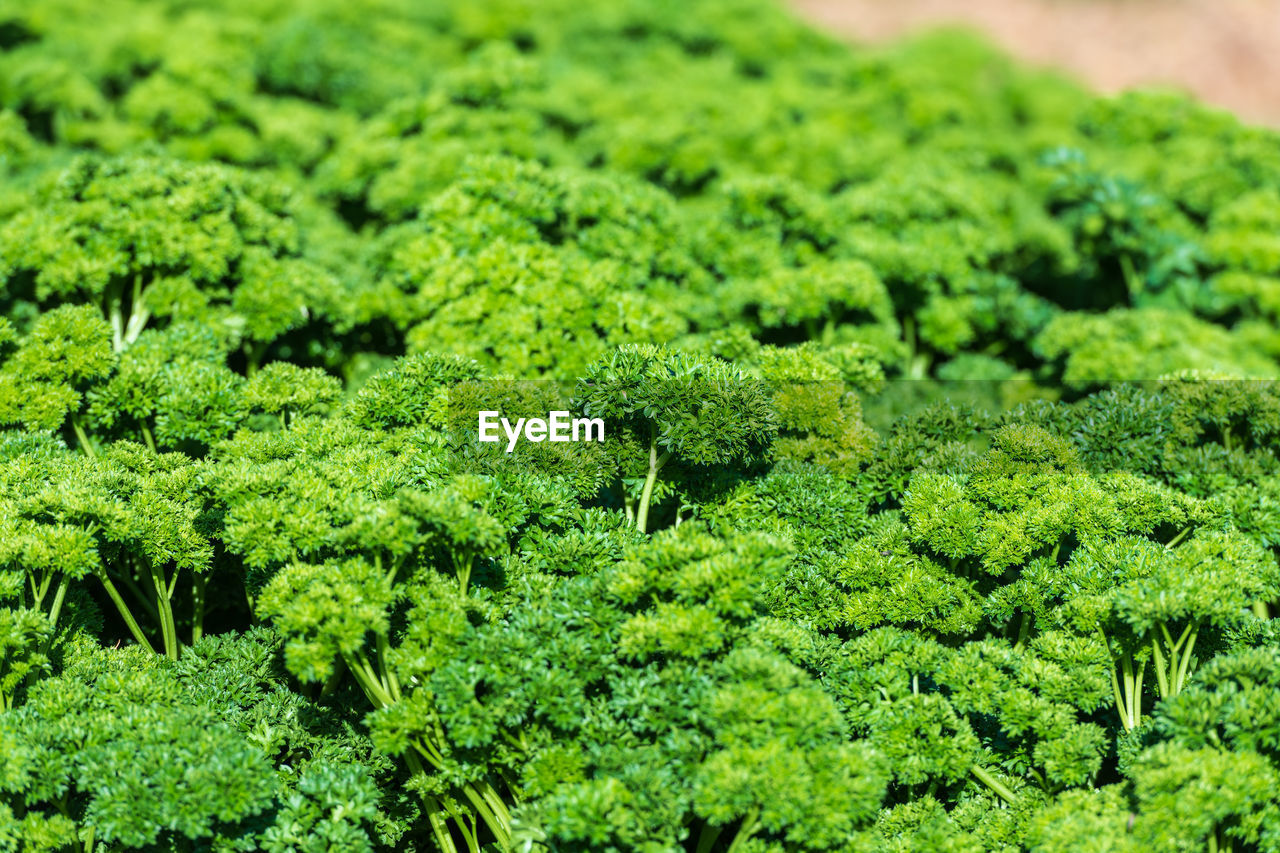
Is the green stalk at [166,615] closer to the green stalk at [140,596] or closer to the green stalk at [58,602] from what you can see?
the green stalk at [140,596]

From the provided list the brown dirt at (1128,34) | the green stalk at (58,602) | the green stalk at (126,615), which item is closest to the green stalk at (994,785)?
the green stalk at (126,615)

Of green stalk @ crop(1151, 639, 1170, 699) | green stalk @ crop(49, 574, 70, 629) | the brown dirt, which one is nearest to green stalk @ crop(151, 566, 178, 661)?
green stalk @ crop(49, 574, 70, 629)

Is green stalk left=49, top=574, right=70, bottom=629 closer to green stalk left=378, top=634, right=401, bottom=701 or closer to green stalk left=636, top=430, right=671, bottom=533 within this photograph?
green stalk left=378, top=634, right=401, bottom=701

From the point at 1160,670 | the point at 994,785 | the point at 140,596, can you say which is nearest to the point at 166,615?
the point at 140,596

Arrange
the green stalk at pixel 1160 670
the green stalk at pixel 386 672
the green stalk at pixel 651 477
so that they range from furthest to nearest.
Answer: the green stalk at pixel 651 477 < the green stalk at pixel 1160 670 < the green stalk at pixel 386 672

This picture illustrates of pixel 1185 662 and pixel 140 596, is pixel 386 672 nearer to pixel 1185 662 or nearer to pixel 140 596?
pixel 140 596

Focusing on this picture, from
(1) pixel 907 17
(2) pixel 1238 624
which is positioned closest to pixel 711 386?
(2) pixel 1238 624

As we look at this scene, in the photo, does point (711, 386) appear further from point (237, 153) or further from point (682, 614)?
point (237, 153)
